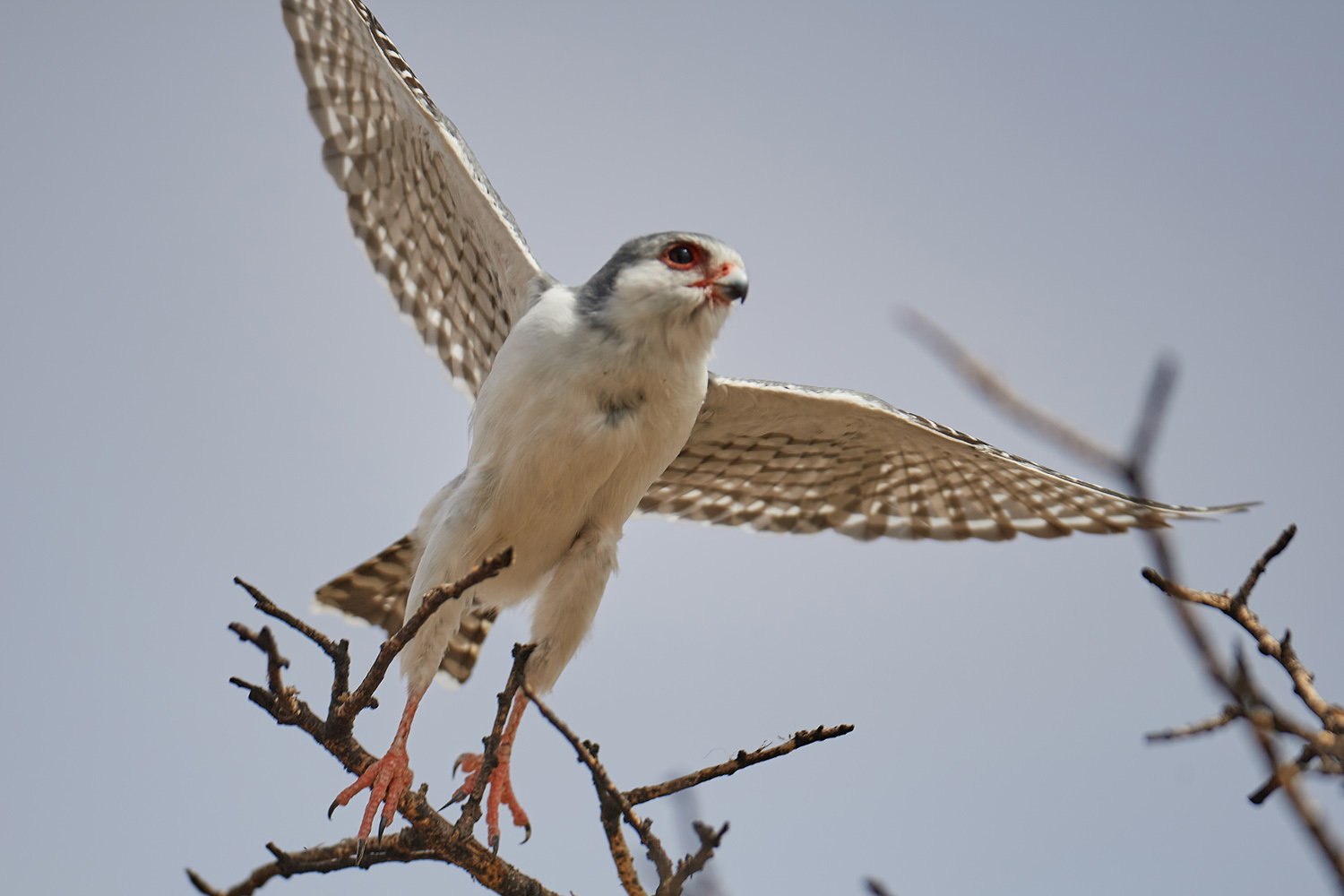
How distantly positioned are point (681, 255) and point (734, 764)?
2.07 m

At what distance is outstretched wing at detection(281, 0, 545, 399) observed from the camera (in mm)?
4621

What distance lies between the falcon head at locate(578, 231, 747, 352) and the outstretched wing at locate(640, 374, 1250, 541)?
1.01 meters

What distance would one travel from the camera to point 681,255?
158 inches

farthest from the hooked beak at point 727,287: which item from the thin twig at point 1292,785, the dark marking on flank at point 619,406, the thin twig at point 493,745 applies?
the thin twig at point 1292,785

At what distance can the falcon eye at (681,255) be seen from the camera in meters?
3.98

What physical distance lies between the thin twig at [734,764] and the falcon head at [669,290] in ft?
5.48

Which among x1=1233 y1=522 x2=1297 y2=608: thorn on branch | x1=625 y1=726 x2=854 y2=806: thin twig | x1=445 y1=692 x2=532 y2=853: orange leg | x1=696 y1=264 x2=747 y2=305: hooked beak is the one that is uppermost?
x1=696 y1=264 x2=747 y2=305: hooked beak

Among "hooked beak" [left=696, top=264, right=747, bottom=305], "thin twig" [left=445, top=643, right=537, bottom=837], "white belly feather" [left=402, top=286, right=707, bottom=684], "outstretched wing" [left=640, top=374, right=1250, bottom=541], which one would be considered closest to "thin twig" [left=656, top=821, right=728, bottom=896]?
"thin twig" [left=445, top=643, right=537, bottom=837]

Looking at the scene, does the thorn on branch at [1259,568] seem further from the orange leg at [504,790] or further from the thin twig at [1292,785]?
the orange leg at [504,790]

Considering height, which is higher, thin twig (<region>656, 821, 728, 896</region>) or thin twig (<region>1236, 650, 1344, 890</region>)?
thin twig (<region>1236, 650, 1344, 890</region>)

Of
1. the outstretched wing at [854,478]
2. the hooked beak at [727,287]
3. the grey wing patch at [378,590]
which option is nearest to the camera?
the hooked beak at [727,287]

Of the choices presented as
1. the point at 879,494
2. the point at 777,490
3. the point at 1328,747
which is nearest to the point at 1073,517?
the point at 879,494

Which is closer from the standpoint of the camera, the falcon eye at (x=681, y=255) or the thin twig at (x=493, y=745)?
the thin twig at (x=493, y=745)

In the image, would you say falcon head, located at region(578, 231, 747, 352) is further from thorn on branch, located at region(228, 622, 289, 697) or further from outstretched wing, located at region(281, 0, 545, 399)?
thorn on branch, located at region(228, 622, 289, 697)
